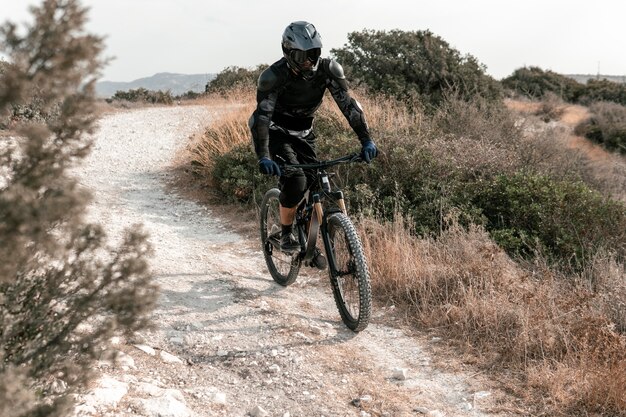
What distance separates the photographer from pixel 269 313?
16.2 feet

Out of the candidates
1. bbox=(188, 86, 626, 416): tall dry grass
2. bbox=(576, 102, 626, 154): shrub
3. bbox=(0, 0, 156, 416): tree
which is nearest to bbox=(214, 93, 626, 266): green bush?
bbox=(188, 86, 626, 416): tall dry grass

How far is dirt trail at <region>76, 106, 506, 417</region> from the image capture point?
342 cm

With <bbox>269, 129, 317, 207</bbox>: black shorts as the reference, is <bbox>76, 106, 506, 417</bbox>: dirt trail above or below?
below

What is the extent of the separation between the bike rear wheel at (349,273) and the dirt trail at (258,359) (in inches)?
7.6

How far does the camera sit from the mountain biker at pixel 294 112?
453 centimetres

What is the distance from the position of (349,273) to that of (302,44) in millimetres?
1918

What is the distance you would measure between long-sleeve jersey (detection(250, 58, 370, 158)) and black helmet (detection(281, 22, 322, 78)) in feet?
0.73

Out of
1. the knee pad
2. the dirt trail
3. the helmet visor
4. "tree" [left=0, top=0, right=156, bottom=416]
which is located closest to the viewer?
"tree" [left=0, top=0, right=156, bottom=416]

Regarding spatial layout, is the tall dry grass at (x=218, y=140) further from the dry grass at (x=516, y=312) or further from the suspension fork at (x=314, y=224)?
the suspension fork at (x=314, y=224)

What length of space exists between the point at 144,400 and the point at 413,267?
2990mm

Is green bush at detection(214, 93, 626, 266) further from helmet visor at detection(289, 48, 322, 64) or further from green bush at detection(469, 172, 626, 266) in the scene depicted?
helmet visor at detection(289, 48, 322, 64)

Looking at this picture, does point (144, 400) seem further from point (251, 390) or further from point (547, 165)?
point (547, 165)

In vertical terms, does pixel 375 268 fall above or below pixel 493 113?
below

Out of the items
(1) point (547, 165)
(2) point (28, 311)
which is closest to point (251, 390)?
(2) point (28, 311)
